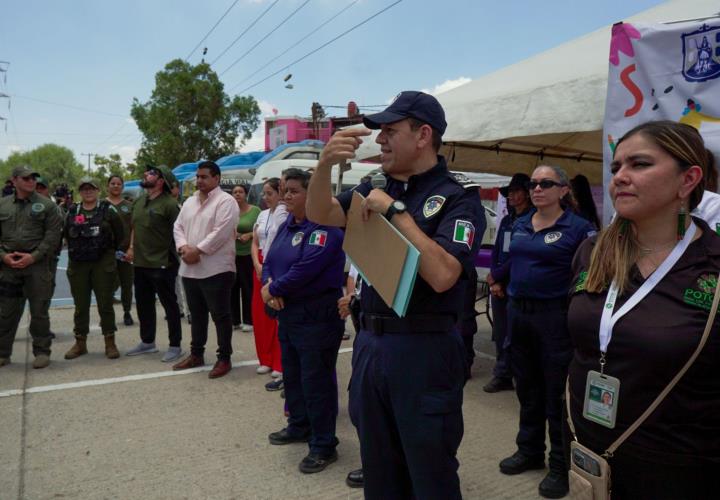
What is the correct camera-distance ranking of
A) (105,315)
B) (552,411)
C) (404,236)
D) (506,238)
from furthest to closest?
(105,315) < (506,238) < (552,411) < (404,236)

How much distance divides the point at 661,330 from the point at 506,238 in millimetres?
3537

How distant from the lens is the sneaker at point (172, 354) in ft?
19.7

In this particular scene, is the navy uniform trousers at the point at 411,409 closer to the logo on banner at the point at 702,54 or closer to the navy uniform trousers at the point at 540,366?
the navy uniform trousers at the point at 540,366

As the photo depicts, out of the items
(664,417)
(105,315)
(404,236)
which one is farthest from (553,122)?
(105,315)

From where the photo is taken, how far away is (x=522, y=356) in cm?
353

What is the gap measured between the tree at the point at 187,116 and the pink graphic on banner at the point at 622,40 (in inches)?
1180

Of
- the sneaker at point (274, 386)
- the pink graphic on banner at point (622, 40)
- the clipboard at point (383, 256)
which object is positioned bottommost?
the sneaker at point (274, 386)

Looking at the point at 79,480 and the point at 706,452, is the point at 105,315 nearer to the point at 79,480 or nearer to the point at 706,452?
the point at 79,480

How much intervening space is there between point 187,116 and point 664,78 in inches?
1211

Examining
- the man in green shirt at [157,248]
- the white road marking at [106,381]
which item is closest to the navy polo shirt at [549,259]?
the white road marking at [106,381]

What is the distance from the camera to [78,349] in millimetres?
6180

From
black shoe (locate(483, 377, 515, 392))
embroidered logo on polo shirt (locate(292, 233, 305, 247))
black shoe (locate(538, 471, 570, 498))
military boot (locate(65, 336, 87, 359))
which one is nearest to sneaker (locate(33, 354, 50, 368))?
military boot (locate(65, 336, 87, 359))

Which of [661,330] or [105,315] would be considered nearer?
[661,330]

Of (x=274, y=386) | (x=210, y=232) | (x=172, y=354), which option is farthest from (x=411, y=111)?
(x=172, y=354)
